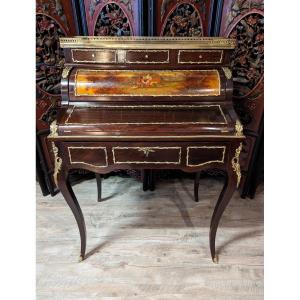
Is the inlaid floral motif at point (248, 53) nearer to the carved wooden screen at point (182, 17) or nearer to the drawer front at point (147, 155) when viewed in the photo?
the carved wooden screen at point (182, 17)

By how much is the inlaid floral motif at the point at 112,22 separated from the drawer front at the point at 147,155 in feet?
3.83

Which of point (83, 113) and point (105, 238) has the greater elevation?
point (83, 113)

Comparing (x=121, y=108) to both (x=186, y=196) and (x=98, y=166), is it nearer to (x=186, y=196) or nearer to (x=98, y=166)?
(x=98, y=166)

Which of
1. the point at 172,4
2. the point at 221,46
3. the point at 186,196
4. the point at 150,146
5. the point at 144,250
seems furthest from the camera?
the point at 186,196

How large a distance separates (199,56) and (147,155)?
0.73 metres

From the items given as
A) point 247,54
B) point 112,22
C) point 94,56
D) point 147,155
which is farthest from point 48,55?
point 247,54

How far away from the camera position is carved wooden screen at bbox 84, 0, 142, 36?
2.19 metres

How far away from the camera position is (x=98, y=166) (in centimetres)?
157

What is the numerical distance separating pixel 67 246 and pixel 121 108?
1059 mm

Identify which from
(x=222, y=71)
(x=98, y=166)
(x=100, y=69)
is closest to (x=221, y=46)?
(x=222, y=71)

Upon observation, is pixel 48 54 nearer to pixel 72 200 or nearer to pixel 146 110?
pixel 146 110

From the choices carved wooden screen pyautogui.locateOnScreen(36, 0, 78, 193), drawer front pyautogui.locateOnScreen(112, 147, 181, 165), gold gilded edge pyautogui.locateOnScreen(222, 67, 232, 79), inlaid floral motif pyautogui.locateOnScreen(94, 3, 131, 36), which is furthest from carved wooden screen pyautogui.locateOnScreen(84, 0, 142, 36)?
drawer front pyautogui.locateOnScreen(112, 147, 181, 165)

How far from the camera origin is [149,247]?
2.04 metres

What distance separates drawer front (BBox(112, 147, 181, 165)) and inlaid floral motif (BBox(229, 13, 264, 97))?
1.11 metres
